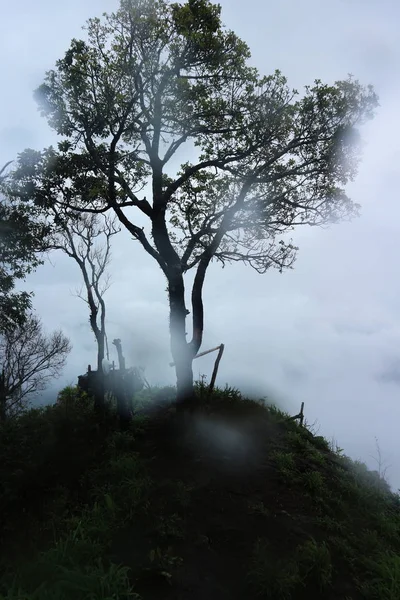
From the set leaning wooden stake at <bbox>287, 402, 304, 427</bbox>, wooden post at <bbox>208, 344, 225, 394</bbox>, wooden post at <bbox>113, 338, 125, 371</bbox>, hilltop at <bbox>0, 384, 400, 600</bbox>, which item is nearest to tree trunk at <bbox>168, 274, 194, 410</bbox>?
hilltop at <bbox>0, 384, 400, 600</bbox>

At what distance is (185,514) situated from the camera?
9172 mm

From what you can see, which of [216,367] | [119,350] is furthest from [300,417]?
[119,350]

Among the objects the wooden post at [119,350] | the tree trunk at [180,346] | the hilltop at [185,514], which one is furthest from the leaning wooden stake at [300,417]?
the wooden post at [119,350]

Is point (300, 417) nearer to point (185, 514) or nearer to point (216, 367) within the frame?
point (216, 367)

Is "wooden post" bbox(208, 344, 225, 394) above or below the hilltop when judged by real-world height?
above

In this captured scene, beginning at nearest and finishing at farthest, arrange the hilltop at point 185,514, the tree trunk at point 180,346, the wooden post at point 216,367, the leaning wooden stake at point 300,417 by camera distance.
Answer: the hilltop at point 185,514 < the tree trunk at point 180,346 < the wooden post at point 216,367 < the leaning wooden stake at point 300,417

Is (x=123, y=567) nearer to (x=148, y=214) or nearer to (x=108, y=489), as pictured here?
(x=108, y=489)

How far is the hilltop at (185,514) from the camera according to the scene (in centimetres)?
742

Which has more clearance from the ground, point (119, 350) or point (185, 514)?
point (119, 350)

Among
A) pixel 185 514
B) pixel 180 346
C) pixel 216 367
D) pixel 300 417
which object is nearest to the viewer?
pixel 185 514

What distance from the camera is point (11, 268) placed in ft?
46.6

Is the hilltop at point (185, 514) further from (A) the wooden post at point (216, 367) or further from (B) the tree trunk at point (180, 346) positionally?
(A) the wooden post at point (216, 367)

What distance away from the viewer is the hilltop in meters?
7.42

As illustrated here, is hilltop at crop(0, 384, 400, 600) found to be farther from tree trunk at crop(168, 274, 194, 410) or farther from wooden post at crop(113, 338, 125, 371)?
wooden post at crop(113, 338, 125, 371)
